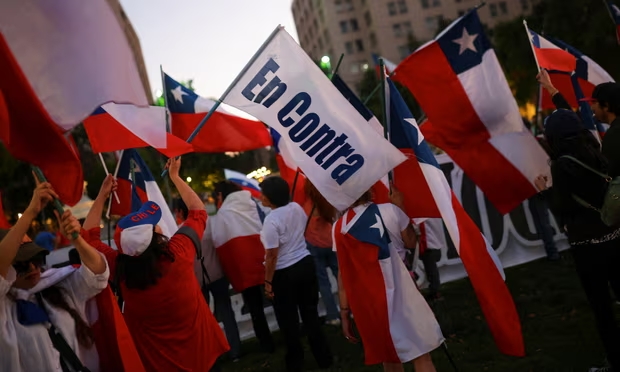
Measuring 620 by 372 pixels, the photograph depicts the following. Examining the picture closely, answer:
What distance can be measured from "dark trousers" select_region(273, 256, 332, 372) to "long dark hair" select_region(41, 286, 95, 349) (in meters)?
2.34

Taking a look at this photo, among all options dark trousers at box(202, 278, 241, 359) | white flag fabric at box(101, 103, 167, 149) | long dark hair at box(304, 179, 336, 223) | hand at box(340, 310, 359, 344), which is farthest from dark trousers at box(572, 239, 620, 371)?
dark trousers at box(202, 278, 241, 359)

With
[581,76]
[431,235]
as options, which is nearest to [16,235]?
[431,235]

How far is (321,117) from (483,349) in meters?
2.93

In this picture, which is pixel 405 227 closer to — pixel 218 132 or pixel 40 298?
pixel 40 298

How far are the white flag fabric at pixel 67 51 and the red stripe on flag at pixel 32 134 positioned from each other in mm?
44

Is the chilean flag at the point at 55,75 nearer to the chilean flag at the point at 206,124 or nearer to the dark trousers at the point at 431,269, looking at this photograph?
the chilean flag at the point at 206,124

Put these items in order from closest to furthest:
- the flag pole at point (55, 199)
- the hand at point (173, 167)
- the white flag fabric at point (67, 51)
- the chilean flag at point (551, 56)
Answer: the white flag fabric at point (67, 51) → the flag pole at point (55, 199) → the hand at point (173, 167) → the chilean flag at point (551, 56)

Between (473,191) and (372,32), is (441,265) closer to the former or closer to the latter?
(473,191)

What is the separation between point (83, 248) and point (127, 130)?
1.89 meters

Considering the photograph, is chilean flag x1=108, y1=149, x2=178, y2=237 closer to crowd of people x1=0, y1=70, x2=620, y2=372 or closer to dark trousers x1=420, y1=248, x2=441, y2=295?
crowd of people x1=0, y1=70, x2=620, y2=372

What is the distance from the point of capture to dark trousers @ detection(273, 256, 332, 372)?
5.45m

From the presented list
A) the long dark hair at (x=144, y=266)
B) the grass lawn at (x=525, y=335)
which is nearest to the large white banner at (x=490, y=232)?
the grass lawn at (x=525, y=335)

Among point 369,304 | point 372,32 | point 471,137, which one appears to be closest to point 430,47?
point 471,137

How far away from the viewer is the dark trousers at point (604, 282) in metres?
3.90
